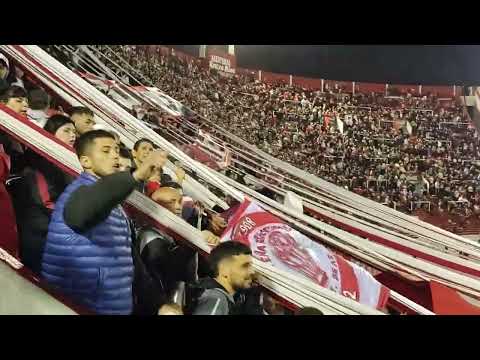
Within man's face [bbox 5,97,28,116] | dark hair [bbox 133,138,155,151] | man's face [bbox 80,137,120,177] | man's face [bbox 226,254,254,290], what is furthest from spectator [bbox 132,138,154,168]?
man's face [bbox 226,254,254,290]

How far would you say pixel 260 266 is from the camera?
2846mm

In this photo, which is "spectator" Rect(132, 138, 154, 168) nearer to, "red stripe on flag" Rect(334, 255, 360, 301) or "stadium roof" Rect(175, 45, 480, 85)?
"stadium roof" Rect(175, 45, 480, 85)

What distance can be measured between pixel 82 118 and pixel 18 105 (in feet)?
1.02

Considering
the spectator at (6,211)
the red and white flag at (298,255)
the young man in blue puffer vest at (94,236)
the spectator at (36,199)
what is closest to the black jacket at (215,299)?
the red and white flag at (298,255)

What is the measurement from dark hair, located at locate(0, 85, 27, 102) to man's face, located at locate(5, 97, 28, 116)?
0.05 feet

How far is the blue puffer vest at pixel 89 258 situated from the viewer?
8.69 feet

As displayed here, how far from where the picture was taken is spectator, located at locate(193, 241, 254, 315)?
9.16ft

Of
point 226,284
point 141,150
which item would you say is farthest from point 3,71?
point 226,284

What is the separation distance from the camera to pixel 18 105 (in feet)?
9.21

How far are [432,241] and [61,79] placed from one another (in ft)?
6.95

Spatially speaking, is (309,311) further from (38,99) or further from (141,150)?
(38,99)

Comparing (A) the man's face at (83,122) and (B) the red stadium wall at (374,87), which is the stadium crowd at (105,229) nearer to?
(A) the man's face at (83,122)
